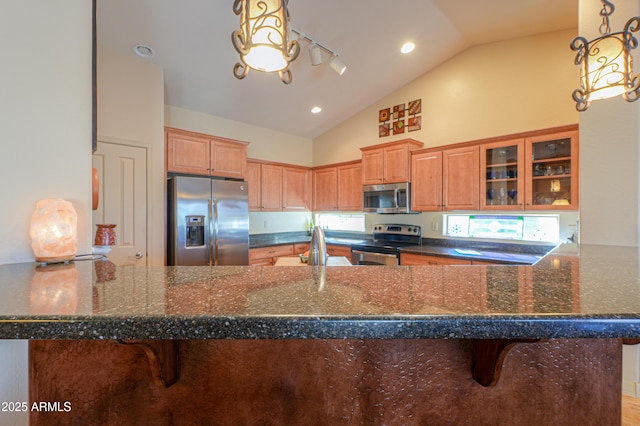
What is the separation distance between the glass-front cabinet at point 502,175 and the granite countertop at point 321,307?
278 cm

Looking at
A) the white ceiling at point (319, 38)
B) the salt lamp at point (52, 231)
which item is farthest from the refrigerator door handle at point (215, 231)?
the salt lamp at point (52, 231)

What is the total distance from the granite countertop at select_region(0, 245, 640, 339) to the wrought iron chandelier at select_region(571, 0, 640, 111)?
3.85ft

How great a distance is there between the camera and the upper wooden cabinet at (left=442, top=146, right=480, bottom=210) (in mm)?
3391

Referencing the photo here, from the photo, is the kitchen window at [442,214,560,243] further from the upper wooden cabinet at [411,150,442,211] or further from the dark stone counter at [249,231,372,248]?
the dark stone counter at [249,231,372,248]

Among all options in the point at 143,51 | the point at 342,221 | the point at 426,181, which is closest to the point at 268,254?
the point at 342,221

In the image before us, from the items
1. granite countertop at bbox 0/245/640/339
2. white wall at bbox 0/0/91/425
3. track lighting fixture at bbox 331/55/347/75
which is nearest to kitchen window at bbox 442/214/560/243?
track lighting fixture at bbox 331/55/347/75

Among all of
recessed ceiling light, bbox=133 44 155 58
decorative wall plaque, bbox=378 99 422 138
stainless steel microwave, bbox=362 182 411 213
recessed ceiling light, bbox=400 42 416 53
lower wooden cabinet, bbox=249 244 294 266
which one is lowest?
lower wooden cabinet, bbox=249 244 294 266

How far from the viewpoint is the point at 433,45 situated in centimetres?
352

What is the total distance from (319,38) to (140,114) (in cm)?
213

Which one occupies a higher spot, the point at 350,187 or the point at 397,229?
the point at 350,187

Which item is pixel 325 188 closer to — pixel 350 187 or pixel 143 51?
pixel 350 187

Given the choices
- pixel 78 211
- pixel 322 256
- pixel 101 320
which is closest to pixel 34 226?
pixel 78 211

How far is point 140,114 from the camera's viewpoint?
2982 mm

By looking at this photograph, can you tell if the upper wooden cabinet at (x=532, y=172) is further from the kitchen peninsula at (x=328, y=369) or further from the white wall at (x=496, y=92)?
the kitchen peninsula at (x=328, y=369)
